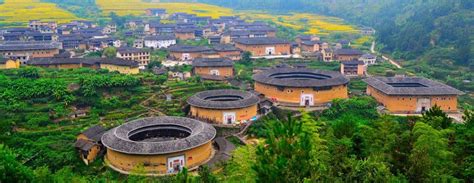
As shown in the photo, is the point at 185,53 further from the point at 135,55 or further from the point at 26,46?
the point at 26,46

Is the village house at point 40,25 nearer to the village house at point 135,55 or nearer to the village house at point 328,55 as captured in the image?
the village house at point 135,55

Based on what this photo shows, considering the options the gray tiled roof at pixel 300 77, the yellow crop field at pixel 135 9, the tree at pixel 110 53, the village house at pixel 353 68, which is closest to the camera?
the gray tiled roof at pixel 300 77

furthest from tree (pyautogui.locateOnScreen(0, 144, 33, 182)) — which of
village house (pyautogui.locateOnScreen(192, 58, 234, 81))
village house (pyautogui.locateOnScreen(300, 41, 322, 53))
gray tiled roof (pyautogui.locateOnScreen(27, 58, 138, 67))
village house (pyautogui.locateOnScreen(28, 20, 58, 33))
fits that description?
village house (pyautogui.locateOnScreen(28, 20, 58, 33))

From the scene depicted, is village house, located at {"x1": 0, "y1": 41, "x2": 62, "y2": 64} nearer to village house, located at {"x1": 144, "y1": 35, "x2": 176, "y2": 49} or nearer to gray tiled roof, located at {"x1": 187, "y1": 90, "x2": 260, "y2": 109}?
village house, located at {"x1": 144, "y1": 35, "x2": 176, "y2": 49}

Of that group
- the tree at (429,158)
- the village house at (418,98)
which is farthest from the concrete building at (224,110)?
the tree at (429,158)

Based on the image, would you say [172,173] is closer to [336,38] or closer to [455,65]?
[455,65]

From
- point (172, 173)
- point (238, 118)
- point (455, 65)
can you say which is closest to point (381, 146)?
point (172, 173)

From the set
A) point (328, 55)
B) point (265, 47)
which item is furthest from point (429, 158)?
point (265, 47)
